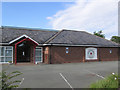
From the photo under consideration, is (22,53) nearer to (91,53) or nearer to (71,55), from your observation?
(71,55)

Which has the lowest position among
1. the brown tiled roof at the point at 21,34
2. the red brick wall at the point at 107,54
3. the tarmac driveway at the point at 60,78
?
the tarmac driveway at the point at 60,78

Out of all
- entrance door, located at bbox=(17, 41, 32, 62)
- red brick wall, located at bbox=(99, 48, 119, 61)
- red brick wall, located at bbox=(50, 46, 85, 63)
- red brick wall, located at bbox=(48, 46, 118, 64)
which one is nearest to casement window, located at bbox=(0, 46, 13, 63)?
entrance door, located at bbox=(17, 41, 32, 62)

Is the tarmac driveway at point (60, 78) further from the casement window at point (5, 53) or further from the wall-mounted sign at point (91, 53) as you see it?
the wall-mounted sign at point (91, 53)

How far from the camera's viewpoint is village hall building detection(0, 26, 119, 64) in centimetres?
1540

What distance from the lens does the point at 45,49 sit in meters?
16.9

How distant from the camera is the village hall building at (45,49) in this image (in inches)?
606

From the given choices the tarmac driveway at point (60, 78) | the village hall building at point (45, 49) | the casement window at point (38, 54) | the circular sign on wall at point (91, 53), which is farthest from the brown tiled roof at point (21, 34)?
the circular sign on wall at point (91, 53)

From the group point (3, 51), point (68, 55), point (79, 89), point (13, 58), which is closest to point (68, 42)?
point (68, 55)

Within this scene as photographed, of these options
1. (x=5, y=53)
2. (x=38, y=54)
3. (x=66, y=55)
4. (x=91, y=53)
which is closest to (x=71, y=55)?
(x=66, y=55)

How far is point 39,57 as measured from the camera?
17078 mm

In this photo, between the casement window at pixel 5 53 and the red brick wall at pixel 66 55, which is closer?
the casement window at pixel 5 53

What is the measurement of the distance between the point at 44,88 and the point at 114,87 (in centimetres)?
344

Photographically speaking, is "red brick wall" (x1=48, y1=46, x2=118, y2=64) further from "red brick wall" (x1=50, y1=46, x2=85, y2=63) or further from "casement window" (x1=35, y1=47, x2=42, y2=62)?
"casement window" (x1=35, y1=47, x2=42, y2=62)

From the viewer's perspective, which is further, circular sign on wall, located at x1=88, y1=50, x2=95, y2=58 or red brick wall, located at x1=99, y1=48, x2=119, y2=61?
red brick wall, located at x1=99, y1=48, x2=119, y2=61
